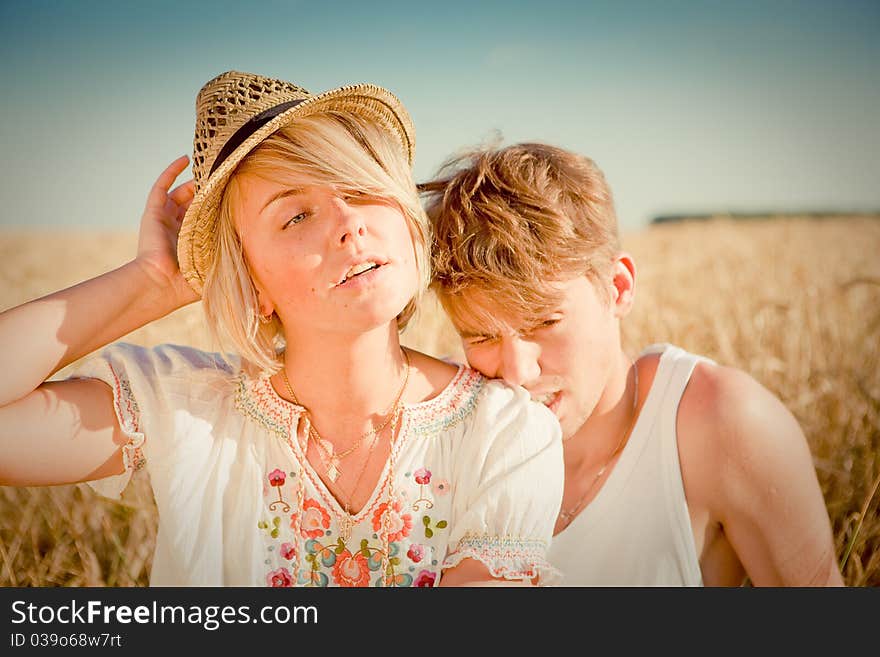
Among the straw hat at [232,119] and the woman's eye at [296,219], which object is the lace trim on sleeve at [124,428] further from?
the woman's eye at [296,219]

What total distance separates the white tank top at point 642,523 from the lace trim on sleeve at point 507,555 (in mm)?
484

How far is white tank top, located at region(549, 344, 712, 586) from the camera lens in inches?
90.7

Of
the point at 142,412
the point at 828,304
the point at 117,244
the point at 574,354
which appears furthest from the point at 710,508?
the point at 117,244

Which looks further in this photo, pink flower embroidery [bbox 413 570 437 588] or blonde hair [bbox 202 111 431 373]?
pink flower embroidery [bbox 413 570 437 588]

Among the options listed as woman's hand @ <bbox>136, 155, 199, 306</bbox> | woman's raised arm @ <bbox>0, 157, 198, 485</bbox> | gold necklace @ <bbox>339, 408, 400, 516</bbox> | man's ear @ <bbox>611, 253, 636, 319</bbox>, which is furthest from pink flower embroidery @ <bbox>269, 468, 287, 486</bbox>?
man's ear @ <bbox>611, 253, 636, 319</bbox>

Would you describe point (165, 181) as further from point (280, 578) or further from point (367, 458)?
point (280, 578)

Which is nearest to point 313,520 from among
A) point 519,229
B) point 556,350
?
point 556,350

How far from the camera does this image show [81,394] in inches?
78.1

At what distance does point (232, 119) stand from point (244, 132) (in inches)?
2.3

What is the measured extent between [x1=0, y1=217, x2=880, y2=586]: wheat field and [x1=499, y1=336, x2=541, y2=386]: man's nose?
751mm

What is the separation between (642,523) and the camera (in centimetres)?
234

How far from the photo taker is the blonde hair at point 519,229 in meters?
2.16

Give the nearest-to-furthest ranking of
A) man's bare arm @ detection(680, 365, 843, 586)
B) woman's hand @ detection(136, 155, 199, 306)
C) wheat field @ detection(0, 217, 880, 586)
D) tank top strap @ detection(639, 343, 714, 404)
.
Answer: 1. woman's hand @ detection(136, 155, 199, 306)
2. man's bare arm @ detection(680, 365, 843, 586)
3. tank top strap @ detection(639, 343, 714, 404)
4. wheat field @ detection(0, 217, 880, 586)

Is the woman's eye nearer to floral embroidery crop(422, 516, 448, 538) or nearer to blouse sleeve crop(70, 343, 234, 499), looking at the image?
blouse sleeve crop(70, 343, 234, 499)
